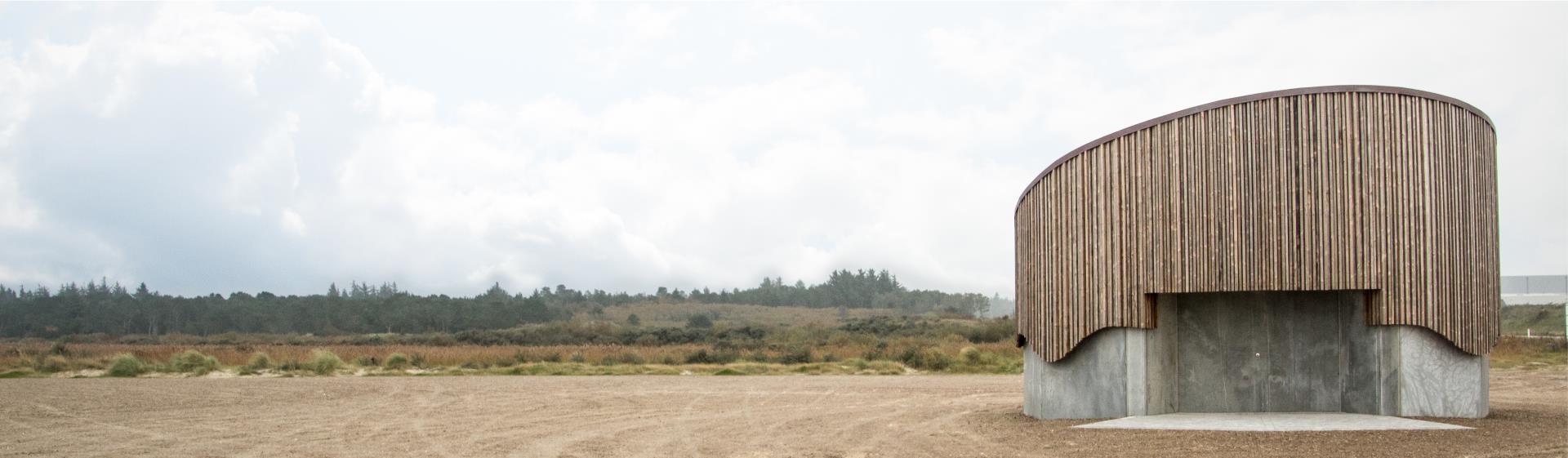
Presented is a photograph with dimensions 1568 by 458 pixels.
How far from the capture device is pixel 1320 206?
490 inches

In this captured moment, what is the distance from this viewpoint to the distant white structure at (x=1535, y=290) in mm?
62625

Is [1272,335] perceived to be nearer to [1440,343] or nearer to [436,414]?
[1440,343]

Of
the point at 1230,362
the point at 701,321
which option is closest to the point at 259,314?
the point at 701,321

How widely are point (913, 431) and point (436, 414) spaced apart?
7.69 metres

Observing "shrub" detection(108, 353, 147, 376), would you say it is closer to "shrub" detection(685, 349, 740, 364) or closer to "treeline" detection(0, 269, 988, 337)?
"shrub" detection(685, 349, 740, 364)

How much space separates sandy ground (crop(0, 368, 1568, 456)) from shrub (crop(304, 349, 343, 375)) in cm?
554

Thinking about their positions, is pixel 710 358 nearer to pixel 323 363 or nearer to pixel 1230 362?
pixel 323 363

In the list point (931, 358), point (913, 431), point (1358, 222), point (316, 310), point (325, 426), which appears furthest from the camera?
point (316, 310)

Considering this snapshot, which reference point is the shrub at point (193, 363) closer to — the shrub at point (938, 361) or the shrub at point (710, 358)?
the shrub at point (710, 358)

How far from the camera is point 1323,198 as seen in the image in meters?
12.4

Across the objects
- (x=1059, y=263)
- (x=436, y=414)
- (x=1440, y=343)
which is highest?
(x=1059, y=263)

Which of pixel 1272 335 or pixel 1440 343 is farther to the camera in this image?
pixel 1272 335

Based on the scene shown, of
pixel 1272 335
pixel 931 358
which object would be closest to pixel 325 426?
pixel 1272 335

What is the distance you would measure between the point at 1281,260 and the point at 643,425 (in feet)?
27.4
